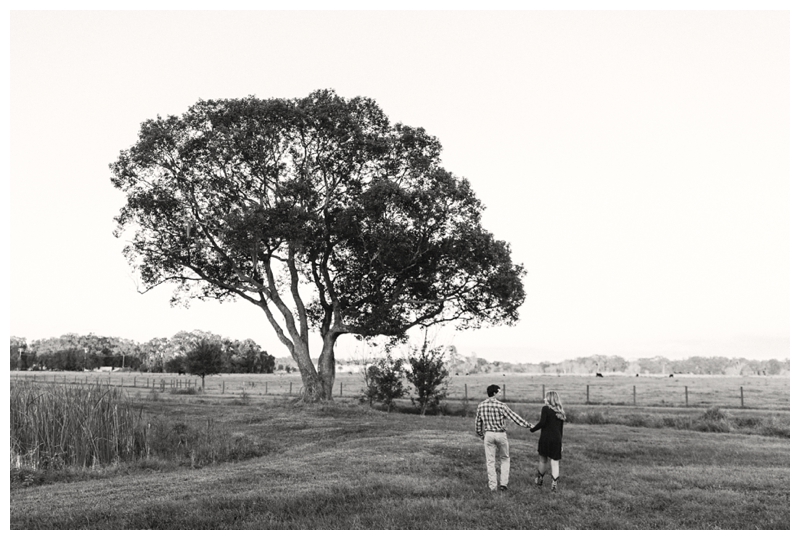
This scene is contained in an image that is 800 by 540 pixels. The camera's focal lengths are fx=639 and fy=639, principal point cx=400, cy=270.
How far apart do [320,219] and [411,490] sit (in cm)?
1799

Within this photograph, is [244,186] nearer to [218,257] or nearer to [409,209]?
[218,257]

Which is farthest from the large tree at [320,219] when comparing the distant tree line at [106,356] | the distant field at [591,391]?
the distant tree line at [106,356]

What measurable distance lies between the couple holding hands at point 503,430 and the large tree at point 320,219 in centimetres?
1480

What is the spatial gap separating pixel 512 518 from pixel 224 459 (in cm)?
898

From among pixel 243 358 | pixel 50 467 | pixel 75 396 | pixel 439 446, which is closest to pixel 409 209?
pixel 439 446

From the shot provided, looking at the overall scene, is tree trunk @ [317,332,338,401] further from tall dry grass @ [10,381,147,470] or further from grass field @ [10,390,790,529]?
tall dry grass @ [10,381,147,470]

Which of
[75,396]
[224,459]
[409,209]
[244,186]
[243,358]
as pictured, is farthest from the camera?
[243,358]

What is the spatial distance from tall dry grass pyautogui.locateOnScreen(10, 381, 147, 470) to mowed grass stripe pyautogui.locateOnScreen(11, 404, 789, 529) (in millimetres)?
1865

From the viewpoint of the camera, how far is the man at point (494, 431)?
11.6 metres

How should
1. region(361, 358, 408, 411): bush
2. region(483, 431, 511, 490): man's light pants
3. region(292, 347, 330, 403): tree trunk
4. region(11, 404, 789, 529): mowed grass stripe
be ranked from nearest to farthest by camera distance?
region(11, 404, 789, 529): mowed grass stripe < region(483, 431, 511, 490): man's light pants < region(292, 347, 330, 403): tree trunk < region(361, 358, 408, 411): bush

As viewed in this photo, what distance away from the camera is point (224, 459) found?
16125mm

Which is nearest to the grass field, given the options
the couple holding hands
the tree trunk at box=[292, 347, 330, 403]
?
the couple holding hands

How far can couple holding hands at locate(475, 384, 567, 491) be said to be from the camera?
11656 millimetres

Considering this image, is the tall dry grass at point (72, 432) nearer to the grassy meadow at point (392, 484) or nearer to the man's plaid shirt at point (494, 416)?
the grassy meadow at point (392, 484)
